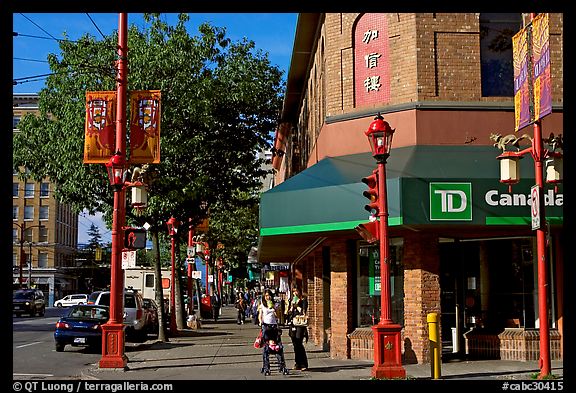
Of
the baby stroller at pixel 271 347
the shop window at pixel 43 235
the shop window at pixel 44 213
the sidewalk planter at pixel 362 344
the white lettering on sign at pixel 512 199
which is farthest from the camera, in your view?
the shop window at pixel 43 235

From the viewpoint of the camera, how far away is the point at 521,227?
52.7 feet

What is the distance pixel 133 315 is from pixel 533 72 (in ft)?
62.2

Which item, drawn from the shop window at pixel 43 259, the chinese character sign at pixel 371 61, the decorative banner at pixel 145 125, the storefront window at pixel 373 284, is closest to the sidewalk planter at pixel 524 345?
the storefront window at pixel 373 284

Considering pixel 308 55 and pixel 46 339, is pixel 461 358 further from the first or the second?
pixel 46 339

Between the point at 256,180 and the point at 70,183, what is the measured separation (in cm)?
892

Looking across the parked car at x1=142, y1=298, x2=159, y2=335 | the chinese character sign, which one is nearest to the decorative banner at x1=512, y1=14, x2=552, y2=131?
the chinese character sign

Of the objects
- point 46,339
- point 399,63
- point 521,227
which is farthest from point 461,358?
point 46,339

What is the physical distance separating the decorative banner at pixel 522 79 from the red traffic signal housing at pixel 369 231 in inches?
132

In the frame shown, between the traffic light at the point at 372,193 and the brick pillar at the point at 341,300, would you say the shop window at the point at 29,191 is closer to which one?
the brick pillar at the point at 341,300

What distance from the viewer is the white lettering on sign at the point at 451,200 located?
49.2 feet

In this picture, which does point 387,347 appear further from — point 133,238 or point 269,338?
Result: point 133,238

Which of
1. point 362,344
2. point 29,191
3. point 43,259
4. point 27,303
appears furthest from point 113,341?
point 43,259

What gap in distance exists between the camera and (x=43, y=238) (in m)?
90.3

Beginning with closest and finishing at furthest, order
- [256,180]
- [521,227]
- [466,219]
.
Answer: [466,219] → [521,227] → [256,180]
